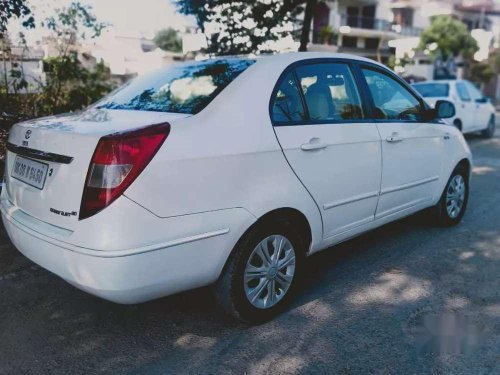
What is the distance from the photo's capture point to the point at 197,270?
8.54ft

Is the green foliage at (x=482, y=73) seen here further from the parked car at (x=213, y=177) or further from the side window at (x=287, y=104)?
the side window at (x=287, y=104)

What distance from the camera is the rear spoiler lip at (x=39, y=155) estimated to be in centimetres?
251

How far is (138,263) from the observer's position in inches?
93.7

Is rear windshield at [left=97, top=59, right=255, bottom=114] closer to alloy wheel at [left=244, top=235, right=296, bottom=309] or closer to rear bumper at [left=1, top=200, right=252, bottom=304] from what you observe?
rear bumper at [left=1, top=200, right=252, bottom=304]

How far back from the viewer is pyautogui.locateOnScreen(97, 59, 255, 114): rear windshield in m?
2.98

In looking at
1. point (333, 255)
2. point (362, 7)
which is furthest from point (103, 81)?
point (362, 7)

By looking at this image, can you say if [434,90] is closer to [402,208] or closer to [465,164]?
[465,164]

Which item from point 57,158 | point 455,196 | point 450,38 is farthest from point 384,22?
point 57,158

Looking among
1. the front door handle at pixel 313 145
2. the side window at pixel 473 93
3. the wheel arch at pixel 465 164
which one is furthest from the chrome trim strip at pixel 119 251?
the side window at pixel 473 93

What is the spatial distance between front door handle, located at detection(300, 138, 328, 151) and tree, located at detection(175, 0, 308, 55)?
17.2 feet

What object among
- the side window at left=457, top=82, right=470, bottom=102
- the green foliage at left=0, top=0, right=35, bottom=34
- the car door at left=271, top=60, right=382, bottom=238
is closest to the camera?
the car door at left=271, top=60, right=382, bottom=238

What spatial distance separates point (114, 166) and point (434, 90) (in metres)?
10.8

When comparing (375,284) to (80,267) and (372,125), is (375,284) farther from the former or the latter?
(80,267)

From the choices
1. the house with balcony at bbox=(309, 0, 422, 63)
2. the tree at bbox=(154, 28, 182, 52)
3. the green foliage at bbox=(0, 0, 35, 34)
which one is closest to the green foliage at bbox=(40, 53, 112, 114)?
the green foliage at bbox=(0, 0, 35, 34)
